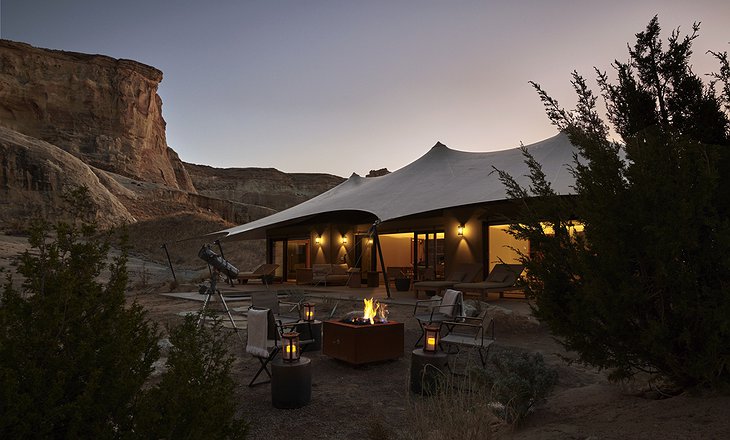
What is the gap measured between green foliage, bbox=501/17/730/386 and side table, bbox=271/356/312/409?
6.93 feet

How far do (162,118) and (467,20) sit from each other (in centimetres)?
5603

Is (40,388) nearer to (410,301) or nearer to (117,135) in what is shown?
(410,301)

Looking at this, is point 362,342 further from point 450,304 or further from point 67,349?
point 67,349

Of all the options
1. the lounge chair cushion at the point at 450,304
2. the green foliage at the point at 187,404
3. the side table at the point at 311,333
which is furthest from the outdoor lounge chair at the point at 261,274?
the green foliage at the point at 187,404

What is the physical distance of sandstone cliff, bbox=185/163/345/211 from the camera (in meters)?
59.9

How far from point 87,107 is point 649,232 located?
5552cm

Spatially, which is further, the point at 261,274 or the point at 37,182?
the point at 37,182

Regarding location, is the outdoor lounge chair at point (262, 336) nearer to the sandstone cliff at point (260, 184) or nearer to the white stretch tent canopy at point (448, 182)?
the white stretch tent canopy at point (448, 182)

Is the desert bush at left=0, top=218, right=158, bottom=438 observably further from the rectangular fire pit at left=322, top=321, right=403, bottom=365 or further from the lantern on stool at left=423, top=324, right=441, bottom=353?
the rectangular fire pit at left=322, top=321, right=403, bottom=365

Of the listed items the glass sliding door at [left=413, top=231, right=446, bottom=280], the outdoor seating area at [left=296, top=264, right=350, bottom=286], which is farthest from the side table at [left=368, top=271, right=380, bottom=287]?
the glass sliding door at [left=413, top=231, right=446, bottom=280]

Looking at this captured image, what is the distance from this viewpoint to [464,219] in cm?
1204

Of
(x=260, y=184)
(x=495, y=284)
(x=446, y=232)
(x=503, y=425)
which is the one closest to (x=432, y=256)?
(x=446, y=232)

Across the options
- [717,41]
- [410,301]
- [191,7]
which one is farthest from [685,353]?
[191,7]

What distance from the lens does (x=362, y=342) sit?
5.36m
